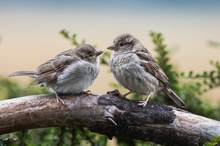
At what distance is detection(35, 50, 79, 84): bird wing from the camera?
16.3ft

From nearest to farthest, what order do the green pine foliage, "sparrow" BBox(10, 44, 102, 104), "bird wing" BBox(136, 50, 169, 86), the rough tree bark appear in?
the rough tree bark, "sparrow" BBox(10, 44, 102, 104), the green pine foliage, "bird wing" BBox(136, 50, 169, 86)

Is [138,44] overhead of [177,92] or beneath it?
overhead

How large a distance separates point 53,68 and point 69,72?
148 millimetres

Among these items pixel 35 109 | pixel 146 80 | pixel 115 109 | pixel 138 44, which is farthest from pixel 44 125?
pixel 138 44

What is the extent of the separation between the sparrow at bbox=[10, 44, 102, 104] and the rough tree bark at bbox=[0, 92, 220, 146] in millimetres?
393

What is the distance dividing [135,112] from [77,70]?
88 cm

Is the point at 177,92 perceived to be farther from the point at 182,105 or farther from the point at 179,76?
the point at 182,105

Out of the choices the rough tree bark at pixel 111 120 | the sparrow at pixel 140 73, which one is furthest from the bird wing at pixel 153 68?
the rough tree bark at pixel 111 120

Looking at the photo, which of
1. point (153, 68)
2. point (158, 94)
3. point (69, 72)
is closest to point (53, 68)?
point (69, 72)

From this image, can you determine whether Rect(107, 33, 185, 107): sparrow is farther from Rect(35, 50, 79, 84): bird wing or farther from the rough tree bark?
the rough tree bark

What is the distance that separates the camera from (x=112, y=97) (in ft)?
14.8

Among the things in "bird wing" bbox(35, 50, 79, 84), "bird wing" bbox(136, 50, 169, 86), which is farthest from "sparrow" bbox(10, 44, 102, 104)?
"bird wing" bbox(136, 50, 169, 86)

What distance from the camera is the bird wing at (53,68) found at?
496 centimetres

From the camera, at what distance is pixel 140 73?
5.36 metres
